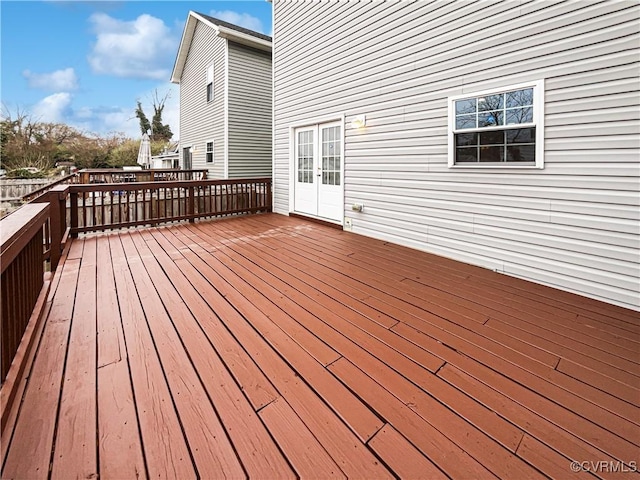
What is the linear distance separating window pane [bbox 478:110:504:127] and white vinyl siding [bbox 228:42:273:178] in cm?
746

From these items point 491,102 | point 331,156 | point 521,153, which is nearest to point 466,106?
point 491,102

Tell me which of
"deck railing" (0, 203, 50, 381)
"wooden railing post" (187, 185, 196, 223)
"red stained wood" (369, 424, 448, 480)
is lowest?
"red stained wood" (369, 424, 448, 480)

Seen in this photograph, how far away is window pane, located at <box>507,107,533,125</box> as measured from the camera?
3136 millimetres

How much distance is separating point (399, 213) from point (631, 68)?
2.63 m

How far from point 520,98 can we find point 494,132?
37 cm

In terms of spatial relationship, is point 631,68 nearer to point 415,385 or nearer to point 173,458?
point 415,385

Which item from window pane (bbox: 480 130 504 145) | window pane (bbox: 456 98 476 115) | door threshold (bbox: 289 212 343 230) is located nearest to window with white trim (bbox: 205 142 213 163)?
door threshold (bbox: 289 212 343 230)

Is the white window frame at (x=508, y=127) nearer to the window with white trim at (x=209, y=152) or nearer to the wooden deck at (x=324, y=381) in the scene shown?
the wooden deck at (x=324, y=381)

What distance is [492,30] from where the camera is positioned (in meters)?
3.37

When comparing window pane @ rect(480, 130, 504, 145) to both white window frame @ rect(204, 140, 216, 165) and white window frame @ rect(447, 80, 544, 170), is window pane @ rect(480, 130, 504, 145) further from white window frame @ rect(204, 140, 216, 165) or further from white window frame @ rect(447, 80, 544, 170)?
white window frame @ rect(204, 140, 216, 165)

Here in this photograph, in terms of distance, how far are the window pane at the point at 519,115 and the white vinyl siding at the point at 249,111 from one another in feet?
25.5

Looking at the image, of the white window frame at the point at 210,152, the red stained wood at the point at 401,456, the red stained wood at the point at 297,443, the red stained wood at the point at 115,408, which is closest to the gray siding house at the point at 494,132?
the red stained wood at the point at 401,456

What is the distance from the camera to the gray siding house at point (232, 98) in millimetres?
9367

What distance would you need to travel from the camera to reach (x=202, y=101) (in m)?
11.1
